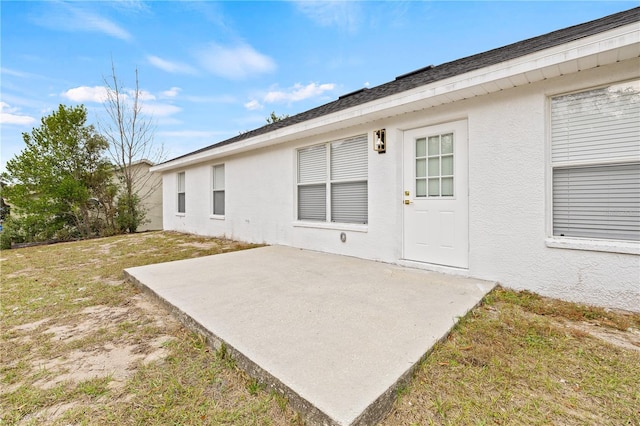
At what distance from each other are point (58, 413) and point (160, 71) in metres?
13.1

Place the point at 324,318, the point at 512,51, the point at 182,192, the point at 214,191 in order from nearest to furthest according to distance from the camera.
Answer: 1. the point at 324,318
2. the point at 512,51
3. the point at 214,191
4. the point at 182,192

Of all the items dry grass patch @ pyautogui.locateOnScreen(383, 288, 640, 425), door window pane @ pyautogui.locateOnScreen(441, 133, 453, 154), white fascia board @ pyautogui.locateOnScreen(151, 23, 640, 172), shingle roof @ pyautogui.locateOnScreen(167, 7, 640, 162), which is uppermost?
shingle roof @ pyautogui.locateOnScreen(167, 7, 640, 162)

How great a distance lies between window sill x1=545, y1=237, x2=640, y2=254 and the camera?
2.75 meters

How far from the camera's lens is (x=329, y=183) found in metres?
5.60

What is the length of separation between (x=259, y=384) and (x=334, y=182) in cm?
415

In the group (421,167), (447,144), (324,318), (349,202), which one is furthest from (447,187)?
(324,318)

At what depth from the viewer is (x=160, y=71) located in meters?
11.6

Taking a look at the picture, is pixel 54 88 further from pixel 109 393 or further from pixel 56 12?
pixel 109 393

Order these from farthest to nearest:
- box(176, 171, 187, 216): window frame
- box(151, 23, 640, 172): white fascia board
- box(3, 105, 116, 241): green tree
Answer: box(3, 105, 116, 241): green tree < box(176, 171, 187, 216): window frame < box(151, 23, 640, 172): white fascia board

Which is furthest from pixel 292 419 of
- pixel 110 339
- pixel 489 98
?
pixel 489 98

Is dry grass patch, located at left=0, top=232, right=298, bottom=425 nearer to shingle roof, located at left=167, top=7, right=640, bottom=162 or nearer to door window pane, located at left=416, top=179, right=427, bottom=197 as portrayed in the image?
door window pane, located at left=416, top=179, right=427, bottom=197

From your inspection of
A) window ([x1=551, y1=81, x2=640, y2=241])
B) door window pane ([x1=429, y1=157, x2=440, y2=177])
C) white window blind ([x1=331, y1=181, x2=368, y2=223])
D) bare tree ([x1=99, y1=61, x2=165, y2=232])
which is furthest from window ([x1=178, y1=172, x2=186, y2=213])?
window ([x1=551, y1=81, x2=640, y2=241])

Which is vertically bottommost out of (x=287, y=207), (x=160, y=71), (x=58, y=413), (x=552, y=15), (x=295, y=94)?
(x=58, y=413)

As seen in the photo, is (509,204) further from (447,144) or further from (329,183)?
(329,183)
